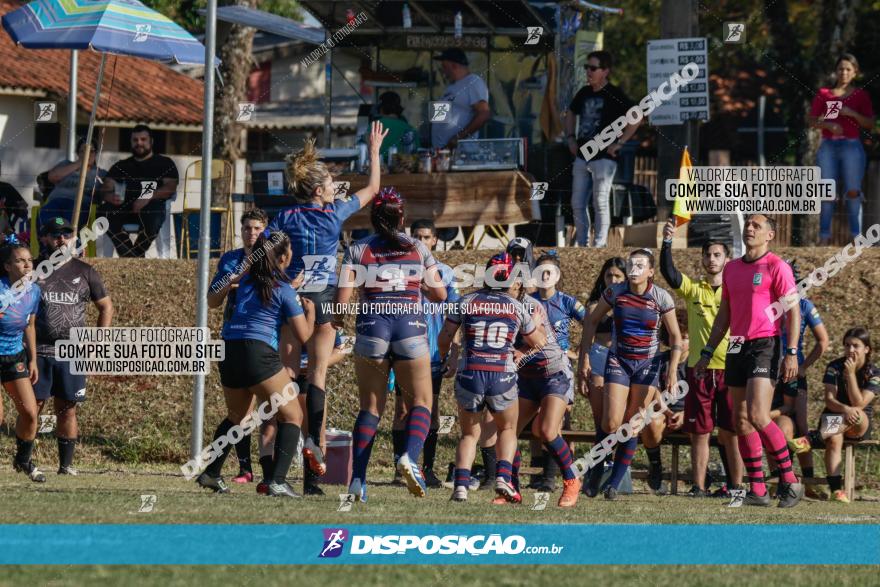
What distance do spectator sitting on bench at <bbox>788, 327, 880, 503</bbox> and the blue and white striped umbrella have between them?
7.17m

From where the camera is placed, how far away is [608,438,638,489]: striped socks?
13.0 meters

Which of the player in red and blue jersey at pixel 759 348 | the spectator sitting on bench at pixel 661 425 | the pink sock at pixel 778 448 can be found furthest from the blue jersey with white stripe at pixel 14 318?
the pink sock at pixel 778 448

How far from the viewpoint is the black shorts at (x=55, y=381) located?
1318 centimetres

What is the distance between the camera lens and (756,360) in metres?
11.5

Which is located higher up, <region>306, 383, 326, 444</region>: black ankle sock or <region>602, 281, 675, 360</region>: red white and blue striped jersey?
<region>602, 281, 675, 360</region>: red white and blue striped jersey

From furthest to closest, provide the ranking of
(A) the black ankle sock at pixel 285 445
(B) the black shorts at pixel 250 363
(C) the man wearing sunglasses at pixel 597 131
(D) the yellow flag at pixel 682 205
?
1. (C) the man wearing sunglasses at pixel 597 131
2. (D) the yellow flag at pixel 682 205
3. (A) the black ankle sock at pixel 285 445
4. (B) the black shorts at pixel 250 363

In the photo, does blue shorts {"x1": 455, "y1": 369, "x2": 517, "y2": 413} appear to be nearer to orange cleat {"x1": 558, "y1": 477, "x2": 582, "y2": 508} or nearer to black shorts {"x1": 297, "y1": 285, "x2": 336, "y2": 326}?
orange cleat {"x1": 558, "y1": 477, "x2": 582, "y2": 508}

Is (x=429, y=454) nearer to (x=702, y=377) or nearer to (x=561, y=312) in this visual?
(x=561, y=312)

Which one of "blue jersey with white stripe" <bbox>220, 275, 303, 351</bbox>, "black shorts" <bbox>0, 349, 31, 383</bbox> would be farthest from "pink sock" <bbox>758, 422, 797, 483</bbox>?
"black shorts" <bbox>0, 349, 31, 383</bbox>

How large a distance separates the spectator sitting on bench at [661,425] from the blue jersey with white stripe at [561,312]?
0.84 m

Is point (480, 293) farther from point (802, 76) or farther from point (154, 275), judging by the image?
point (802, 76)

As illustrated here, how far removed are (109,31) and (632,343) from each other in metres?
6.57

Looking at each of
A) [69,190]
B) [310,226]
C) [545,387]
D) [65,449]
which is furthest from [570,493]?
[69,190]

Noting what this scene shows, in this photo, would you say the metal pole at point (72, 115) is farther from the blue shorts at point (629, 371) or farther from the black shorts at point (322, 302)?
the black shorts at point (322, 302)
